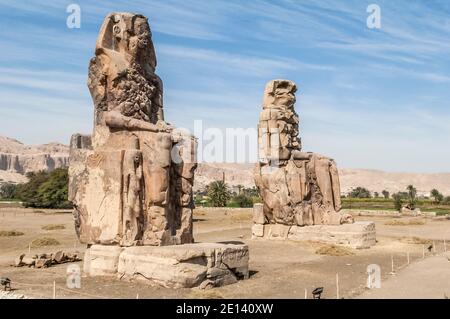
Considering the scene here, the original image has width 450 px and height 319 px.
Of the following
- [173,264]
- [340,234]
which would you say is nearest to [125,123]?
[173,264]

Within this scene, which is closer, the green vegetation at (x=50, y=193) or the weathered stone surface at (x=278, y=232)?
the weathered stone surface at (x=278, y=232)

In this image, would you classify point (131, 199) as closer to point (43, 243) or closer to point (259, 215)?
point (43, 243)

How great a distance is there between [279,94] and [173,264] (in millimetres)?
11894

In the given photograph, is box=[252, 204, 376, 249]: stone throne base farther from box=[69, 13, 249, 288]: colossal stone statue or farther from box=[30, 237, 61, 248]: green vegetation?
box=[30, 237, 61, 248]: green vegetation

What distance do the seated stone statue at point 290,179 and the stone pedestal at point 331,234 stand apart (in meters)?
0.32

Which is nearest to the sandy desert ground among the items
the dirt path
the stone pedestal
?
the dirt path

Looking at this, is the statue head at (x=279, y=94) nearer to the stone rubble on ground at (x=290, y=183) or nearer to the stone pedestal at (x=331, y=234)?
the stone rubble on ground at (x=290, y=183)

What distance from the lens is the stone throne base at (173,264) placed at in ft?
33.1

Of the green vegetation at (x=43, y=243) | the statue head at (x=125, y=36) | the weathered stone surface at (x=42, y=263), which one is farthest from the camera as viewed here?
the green vegetation at (x=43, y=243)

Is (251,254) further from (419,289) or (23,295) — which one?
(23,295)

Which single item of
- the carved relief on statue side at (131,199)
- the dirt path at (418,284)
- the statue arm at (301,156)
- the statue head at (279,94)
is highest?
the statue head at (279,94)

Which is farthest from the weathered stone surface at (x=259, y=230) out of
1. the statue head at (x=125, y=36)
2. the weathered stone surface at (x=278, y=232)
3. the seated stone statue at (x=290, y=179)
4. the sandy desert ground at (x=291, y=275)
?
the statue head at (x=125, y=36)

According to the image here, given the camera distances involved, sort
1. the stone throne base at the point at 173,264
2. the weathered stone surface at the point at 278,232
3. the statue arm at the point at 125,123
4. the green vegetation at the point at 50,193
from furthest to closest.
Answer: the green vegetation at the point at 50,193 → the weathered stone surface at the point at 278,232 → the statue arm at the point at 125,123 → the stone throne base at the point at 173,264

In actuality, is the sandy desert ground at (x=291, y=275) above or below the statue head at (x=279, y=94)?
below
